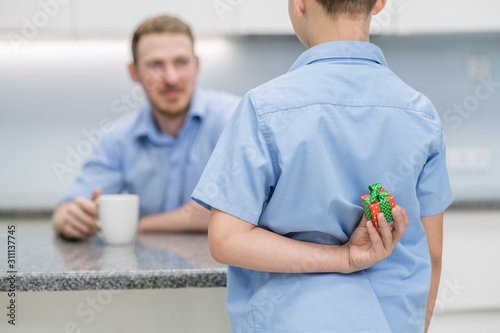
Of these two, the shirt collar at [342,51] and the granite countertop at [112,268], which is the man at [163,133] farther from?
the shirt collar at [342,51]

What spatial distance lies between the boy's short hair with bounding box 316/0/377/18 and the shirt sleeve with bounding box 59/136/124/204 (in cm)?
115

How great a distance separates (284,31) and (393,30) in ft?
1.50

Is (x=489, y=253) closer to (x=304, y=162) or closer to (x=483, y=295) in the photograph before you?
(x=483, y=295)

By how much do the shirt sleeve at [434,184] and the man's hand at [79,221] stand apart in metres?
0.81

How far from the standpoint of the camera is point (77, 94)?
2584 millimetres

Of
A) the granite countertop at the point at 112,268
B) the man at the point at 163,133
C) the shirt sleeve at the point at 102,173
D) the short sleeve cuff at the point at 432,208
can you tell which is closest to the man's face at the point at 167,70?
the man at the point at 163,133

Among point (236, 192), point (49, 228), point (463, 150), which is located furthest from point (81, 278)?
point (463, 150)

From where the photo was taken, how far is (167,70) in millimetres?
1729

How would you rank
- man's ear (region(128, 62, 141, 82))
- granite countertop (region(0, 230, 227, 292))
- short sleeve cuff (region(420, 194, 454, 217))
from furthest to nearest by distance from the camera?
man's ear (region(128, 62, 141, 82)) → granite countertop (region(0, 230, 227, 292)) → short sleeve cuff (region(420, 194, 454, 217))

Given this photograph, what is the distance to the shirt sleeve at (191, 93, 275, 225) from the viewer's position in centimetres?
66

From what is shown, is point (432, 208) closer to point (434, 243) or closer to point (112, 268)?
point (434, 243)

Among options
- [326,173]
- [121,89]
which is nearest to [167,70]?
[121,89]

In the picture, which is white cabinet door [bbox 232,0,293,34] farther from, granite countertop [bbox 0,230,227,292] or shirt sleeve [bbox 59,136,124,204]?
granite countertop [bbox 0,230,227,292]

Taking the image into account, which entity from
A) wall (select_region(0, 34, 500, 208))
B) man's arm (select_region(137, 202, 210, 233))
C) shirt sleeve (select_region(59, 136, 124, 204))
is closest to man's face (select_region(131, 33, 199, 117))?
shirt sleeve (select_region(59, 136, 124, 204))
